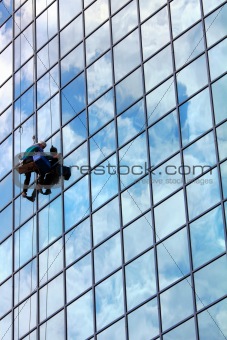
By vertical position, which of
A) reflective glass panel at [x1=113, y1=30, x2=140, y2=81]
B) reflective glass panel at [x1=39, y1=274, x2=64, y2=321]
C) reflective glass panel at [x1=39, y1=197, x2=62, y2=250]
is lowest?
reflective glass panel at [x1=39, y1=274, x2=64, y2=321]

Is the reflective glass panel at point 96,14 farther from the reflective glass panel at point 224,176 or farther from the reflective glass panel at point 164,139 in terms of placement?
Answer: the reflective glass panel at point 224,176

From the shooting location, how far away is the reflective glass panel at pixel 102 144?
4778 cm

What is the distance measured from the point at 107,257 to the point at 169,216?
3.16 metres

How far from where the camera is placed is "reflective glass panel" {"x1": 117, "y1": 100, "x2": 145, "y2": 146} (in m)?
47.0

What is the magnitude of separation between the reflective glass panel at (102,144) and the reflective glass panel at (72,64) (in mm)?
3528

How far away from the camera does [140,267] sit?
44625 millimetres

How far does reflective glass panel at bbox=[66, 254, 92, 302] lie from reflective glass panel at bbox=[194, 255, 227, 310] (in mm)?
5516

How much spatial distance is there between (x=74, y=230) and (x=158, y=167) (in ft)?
14.8

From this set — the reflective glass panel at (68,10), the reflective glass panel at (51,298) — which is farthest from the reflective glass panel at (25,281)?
the reflective glass panel at (68,10)

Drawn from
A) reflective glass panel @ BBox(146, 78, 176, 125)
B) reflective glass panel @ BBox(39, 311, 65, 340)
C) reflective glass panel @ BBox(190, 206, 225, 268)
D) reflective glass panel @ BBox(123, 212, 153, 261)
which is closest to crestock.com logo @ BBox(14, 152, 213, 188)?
reflective glass panel @ BBox(190, 206, 225, 268)

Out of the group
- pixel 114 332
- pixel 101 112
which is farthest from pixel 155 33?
pixel 114 332

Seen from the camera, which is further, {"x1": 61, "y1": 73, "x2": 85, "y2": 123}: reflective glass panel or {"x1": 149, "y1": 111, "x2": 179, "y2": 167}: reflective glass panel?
{"x1": 61, "y1": 73, "x2": 85, "y2": 123}: reflective glass panel

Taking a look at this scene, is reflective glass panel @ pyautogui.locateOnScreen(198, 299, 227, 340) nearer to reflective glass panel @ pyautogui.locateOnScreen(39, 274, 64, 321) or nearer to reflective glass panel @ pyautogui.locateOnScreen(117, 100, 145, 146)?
reflective glass panel @ pyautogui.locateOnScreen(39, 274, 64, 321)

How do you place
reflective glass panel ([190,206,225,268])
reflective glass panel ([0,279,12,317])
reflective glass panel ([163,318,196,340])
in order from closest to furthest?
reflective glass panel ([163,318,196,340]) < reflective glass panel ([190,206,225,268]) < reflective glass panel ([0,279,12,317])
